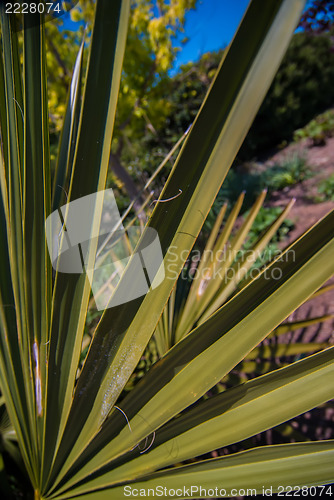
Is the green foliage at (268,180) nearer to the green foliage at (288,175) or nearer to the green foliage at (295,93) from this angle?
the green foliage at (288,175)

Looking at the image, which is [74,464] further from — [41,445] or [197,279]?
[197,279]

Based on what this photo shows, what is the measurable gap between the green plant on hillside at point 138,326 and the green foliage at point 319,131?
7860mm

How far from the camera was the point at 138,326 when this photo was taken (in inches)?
28.1

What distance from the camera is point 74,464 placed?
790 mm

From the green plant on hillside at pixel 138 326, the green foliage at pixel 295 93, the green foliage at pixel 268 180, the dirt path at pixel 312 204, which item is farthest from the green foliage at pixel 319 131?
the green plant on hillside at pixel 138 326

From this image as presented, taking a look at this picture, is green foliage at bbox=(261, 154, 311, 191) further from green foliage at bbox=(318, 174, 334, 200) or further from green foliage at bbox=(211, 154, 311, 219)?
green foliage at bbox=(318, 174, 334, 200)

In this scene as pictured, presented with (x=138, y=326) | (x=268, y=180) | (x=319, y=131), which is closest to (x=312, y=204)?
(x=268, y=180)

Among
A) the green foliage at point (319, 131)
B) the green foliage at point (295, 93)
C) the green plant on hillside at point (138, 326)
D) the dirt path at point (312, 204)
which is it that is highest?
the green foliage at point (295, 93)

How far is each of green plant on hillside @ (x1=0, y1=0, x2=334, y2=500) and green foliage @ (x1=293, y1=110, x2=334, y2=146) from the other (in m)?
7.86

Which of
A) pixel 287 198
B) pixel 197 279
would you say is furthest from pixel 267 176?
pixel 197 279

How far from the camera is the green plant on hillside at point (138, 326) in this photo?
0.59m

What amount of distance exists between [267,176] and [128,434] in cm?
596

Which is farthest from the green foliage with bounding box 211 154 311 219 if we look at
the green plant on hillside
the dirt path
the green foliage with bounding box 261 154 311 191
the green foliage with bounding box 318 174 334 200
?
the green plant on hillside

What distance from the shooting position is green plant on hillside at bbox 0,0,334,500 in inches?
23.0
